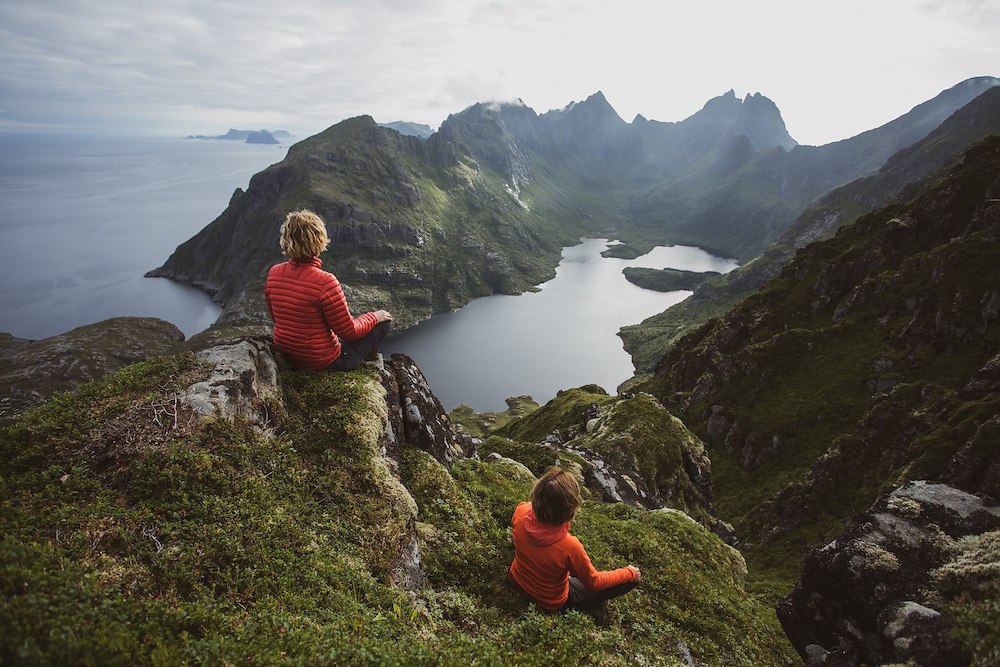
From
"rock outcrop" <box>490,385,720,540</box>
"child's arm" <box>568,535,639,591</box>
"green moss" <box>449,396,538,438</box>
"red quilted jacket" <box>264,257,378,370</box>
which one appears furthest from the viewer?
"green moss" <box>449,396,538,438</box>

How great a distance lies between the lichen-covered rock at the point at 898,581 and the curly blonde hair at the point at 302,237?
1553cm

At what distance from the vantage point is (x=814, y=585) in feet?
43.3

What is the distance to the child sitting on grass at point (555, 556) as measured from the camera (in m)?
8.24

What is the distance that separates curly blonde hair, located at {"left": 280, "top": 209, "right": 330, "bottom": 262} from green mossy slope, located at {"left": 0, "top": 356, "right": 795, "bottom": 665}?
3.38 meters

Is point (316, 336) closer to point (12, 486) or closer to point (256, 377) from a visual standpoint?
point (256, 377)

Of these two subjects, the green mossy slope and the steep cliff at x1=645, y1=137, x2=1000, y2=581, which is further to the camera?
the steep cliff at x1=645, y1=137, x2=1000, y2=581

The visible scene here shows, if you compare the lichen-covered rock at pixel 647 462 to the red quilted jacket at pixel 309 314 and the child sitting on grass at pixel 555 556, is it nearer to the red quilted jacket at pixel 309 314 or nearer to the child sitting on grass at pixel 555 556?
the child sitting on grass at pixel 555 556

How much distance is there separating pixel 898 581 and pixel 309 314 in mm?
16894

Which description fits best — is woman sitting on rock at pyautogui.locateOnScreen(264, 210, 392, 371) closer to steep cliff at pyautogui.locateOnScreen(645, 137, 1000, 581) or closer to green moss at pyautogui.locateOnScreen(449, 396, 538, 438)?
steep cliff at pyautogui.locateOnScreen(645, 137, 1000, 581)

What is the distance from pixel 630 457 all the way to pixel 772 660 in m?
17.9

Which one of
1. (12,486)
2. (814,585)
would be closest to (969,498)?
(814,585)

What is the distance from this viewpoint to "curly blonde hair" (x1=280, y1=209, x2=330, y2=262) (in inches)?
409

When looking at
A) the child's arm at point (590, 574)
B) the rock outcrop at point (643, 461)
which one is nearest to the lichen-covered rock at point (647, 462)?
the rock outcrop at point (643, 461)

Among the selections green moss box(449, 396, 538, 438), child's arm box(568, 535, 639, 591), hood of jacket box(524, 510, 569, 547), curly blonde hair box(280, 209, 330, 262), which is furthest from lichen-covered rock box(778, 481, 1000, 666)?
green moss box(449, 396, 538, 438)
